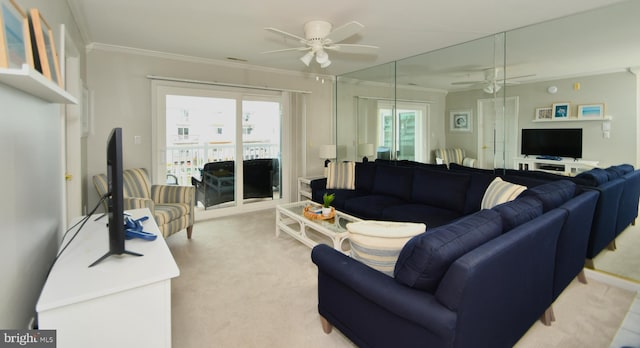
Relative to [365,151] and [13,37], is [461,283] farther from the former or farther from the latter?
[365,151]

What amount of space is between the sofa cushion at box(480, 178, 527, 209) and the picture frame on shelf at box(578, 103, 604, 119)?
1066 mm

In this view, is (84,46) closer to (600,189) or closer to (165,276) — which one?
(165,276)

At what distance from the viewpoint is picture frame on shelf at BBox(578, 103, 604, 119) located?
9.78ft

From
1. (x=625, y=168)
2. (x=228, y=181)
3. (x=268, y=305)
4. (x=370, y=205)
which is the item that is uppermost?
(x=625, y=168)

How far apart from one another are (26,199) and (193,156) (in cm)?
334

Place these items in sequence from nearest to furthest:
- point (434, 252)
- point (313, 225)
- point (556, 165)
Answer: point (434, 252) → point (313, 225) → point (556, 165)

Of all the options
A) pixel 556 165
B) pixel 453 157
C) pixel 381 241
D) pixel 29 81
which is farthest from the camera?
pixel 453 157

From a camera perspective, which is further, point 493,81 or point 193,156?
point 193,156

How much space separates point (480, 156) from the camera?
3887 millimetres

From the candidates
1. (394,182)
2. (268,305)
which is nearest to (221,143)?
(394,182)

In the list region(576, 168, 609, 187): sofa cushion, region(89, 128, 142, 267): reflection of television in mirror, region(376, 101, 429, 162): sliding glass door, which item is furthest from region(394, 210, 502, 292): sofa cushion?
region(376, 101, 429, 162): sliding glass door

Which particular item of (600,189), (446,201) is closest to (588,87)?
(600,189)

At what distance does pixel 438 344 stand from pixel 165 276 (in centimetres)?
117

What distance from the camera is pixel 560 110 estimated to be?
3377 mm
